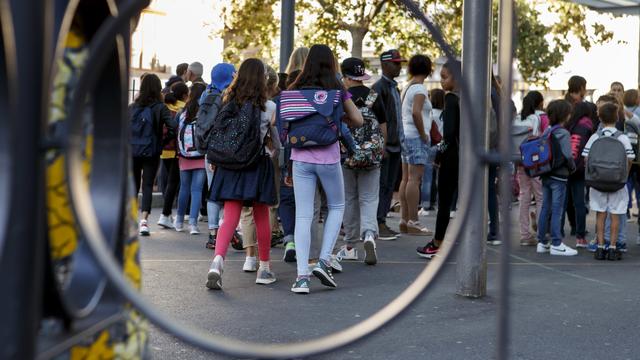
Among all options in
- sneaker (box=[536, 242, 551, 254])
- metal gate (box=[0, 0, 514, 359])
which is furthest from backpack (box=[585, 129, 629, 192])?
metal gate (box=[0, 0, 514, 359])

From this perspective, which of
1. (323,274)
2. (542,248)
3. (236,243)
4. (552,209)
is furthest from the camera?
(542,248)

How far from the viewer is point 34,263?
1.86 meters

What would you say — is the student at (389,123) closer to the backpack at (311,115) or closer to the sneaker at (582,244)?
the sneaker at (582,244)

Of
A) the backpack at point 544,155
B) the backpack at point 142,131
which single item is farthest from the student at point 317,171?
the backpack at point 142,131

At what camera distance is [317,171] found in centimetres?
706

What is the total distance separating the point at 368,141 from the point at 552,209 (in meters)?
2.11

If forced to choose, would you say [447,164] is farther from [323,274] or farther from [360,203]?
[323,274]

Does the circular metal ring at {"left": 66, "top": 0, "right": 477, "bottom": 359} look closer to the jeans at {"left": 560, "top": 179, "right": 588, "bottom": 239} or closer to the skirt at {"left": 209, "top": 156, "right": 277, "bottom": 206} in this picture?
the skirt at {"left": 209, "top": 156, "right": 277, "bottom": 206}

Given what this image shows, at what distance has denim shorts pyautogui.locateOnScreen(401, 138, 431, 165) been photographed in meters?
10.9

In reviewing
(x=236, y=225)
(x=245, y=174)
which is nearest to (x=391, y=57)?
(x=245, y=174)

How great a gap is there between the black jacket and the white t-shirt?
0.72 m

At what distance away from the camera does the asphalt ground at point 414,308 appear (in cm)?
→ 542

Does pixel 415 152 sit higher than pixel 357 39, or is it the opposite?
pixel 357 39

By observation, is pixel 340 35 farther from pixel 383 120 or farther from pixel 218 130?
pixel 218 130
